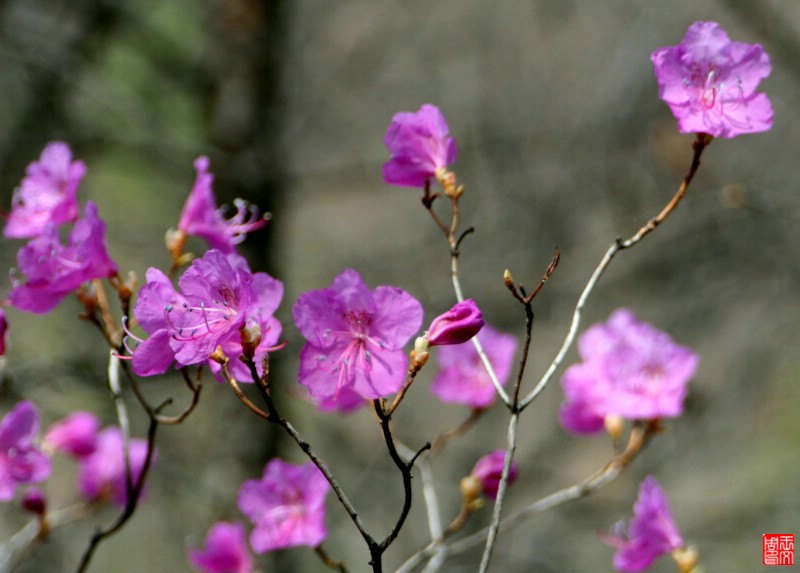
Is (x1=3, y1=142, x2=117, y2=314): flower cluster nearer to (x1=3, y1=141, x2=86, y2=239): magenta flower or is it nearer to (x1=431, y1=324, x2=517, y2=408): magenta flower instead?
(x1=3, y1=141, x2=86, y2=239): magenta flower

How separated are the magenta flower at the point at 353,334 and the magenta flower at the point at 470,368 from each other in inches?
23.1

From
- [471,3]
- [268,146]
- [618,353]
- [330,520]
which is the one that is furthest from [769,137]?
[618,353]

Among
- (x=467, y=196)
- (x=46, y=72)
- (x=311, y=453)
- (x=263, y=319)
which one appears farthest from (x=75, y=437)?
(x=467, y=196)

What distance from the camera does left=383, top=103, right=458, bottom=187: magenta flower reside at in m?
1.27

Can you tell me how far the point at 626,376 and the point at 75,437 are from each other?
44.5 inches

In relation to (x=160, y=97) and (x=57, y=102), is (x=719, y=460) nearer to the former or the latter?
(x=160, y=97)

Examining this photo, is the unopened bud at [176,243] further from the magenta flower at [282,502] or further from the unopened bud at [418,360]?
the unopened bud at [418,360]

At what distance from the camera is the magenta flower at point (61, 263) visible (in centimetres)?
117

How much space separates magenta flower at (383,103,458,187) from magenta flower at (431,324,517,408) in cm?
45

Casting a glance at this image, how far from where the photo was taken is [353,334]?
1041 mm

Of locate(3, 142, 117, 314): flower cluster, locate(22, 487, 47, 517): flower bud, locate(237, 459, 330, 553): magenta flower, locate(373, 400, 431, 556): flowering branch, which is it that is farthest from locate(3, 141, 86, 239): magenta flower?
locate(373, 400, 431, 556): flowering branch

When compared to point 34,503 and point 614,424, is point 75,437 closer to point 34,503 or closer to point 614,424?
point 34,503

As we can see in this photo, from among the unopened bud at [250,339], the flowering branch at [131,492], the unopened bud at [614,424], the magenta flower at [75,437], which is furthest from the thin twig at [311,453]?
the magenta flower at [75,437]

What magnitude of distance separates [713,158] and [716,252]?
68cm
